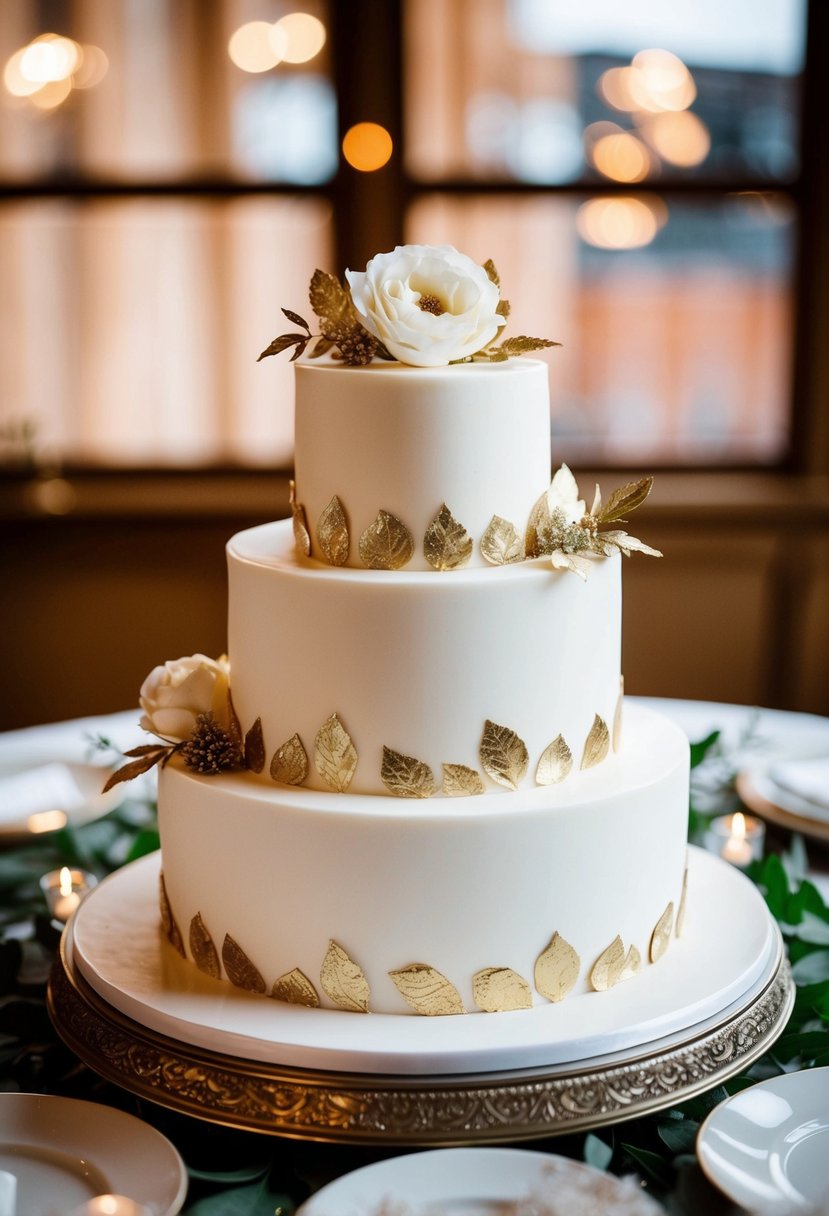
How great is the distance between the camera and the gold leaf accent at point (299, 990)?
4.16 ft

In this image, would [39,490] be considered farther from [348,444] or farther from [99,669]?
[348,444]

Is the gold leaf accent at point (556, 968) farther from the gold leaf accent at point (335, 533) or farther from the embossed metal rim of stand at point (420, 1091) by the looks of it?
the gold leaf accent at point (335, 533)

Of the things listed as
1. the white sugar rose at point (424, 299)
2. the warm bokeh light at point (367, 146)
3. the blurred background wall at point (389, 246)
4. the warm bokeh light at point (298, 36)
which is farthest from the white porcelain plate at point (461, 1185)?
the warm bokeh light at point (298, 36)

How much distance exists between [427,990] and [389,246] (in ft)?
8.83

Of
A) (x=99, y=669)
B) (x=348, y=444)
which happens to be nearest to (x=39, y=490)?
(x=99, y=669)

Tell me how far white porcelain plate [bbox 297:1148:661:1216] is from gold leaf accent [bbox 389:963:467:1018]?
190 millimetres

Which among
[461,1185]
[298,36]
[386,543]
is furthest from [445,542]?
[298,36]

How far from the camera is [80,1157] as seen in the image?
3.60 feet

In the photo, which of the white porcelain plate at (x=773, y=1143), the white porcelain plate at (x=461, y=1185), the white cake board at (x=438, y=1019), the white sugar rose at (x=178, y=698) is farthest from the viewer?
the white sugar rose at (x=178, y=698)

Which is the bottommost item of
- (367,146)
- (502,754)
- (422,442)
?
(502,754)

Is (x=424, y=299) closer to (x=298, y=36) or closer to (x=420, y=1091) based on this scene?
(x=420, y=1091)

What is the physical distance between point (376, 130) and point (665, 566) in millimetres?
1460

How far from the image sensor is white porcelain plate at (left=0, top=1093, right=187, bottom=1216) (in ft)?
3.43

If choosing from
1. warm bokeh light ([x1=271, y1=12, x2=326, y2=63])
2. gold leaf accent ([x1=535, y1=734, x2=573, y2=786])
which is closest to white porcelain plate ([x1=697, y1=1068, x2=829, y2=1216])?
gold leaf accent ([x1=535, y1=734, x2=573, y2=786])
